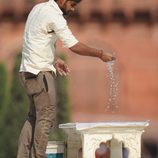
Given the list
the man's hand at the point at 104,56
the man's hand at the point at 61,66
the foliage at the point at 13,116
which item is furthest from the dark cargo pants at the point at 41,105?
the foliage at the point at 13,116

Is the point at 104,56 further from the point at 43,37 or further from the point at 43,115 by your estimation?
the point at 43,115

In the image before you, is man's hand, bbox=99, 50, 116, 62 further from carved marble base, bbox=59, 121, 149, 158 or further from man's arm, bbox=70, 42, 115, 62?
carved marble base, bbox=59, 121, 149, 158

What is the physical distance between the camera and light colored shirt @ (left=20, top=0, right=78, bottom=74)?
4.53 meters

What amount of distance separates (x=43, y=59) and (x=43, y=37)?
0.13 metres

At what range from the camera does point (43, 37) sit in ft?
15.1

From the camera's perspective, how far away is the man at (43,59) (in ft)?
15.0

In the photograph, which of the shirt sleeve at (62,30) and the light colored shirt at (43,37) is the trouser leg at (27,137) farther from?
the shirt sleeve at (62,30)

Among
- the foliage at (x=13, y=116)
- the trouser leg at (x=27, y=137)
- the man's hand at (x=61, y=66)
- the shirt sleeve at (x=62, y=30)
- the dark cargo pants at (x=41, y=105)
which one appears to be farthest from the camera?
the foliage at (x=13, y=116)

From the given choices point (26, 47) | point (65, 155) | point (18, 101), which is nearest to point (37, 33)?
point (26, 47)

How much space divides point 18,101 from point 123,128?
8252mm

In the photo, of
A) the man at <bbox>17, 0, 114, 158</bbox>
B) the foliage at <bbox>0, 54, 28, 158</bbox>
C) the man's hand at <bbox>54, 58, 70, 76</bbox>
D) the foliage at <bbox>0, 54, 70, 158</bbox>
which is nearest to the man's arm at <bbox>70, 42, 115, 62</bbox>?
the man at <bbox>17, 0, 114, 158</bbox>

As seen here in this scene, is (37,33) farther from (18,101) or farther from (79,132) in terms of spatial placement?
(18,101)

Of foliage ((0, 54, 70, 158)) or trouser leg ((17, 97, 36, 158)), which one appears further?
foliage ((0, 54, 70, 158))

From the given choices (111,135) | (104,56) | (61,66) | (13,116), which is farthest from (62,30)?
(13,116)
